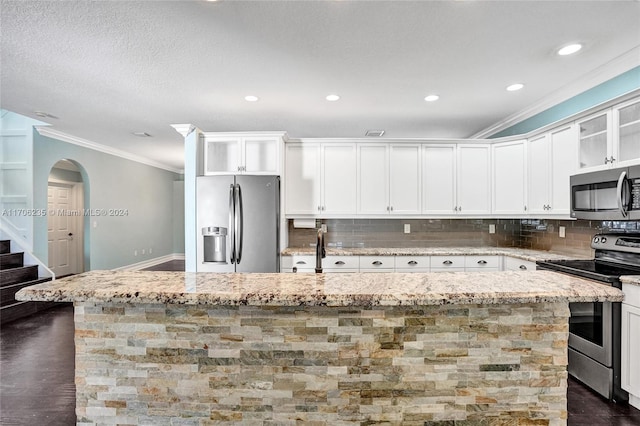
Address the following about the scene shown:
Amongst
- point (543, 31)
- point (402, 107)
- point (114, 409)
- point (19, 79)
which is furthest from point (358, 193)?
point (19, 79)

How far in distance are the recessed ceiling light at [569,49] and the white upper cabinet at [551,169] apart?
2.49 ft

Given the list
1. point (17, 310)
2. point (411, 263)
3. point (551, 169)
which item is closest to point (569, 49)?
point (551, 169)

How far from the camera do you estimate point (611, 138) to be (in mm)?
2562

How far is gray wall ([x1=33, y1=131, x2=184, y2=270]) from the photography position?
16.8 feet

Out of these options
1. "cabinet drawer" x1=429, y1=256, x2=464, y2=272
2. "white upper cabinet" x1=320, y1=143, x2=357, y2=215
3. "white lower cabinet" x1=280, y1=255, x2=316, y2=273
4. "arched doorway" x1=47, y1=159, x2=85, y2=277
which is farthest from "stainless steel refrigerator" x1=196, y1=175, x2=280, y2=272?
"arched doorway" x1=47, y1=159, x2=85, y2=277

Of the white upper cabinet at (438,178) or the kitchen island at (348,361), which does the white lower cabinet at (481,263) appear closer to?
the white upper cabinet at (438,178)

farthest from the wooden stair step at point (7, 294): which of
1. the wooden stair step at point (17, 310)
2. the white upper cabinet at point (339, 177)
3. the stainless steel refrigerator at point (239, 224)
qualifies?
the white upper cabinet at point (339, 177)

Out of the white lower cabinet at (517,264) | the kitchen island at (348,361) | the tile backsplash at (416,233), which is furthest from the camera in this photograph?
the tile backsplash at (416,233)

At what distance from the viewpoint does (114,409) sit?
136cm

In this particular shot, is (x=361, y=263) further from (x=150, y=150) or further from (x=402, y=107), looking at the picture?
(x=150, y=150)

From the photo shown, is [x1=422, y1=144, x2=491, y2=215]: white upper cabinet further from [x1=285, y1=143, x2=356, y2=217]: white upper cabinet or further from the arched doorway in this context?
the arched doorway

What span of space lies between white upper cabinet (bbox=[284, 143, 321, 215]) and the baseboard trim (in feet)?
16.2

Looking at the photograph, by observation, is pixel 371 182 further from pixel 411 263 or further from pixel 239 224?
pixel 239 224

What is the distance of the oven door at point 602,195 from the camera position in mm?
2365
